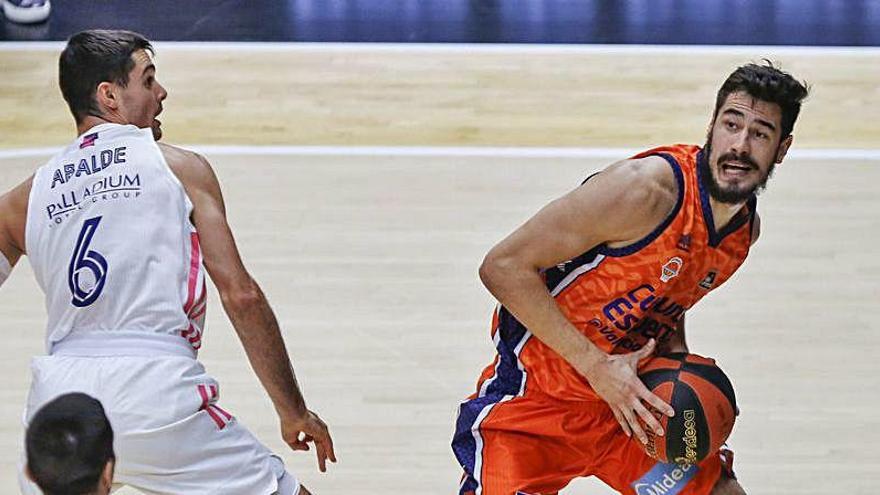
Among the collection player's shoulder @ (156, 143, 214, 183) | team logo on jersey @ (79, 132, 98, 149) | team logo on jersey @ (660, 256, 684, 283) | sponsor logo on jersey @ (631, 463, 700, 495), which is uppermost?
team logo on jersey @ (79, 132, 98, 149)

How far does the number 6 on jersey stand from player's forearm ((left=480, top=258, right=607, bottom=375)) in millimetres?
902

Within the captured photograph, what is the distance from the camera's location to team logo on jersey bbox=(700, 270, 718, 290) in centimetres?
396

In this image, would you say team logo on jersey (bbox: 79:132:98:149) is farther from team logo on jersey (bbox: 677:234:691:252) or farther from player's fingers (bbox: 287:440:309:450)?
team logo on jersey (bbox: 677:234:691:252)

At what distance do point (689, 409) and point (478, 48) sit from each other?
5473 millimetres

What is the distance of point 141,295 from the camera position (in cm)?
361

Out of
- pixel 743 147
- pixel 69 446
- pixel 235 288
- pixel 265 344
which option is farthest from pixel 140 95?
pixel 743 147

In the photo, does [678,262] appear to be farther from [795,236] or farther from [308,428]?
[795,236]

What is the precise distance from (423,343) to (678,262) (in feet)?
7.14

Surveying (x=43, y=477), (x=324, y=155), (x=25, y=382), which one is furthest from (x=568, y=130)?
(x=43, y=477)

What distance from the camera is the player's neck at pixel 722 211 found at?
385 centimetres

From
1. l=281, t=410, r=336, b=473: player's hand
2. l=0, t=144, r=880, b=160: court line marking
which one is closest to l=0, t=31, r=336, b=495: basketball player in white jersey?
l=281, t=410, r=336, b=473: player's hand

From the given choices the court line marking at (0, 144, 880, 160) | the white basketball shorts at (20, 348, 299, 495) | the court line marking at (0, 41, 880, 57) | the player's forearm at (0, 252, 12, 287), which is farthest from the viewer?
the court line marking at (0, 41, 880, 57)

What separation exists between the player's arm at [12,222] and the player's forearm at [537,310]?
1091 mm

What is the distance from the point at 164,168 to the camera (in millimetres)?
3691
